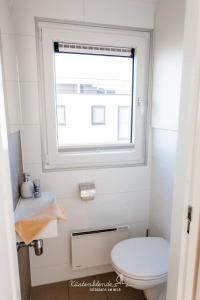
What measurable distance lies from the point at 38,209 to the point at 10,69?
885mm

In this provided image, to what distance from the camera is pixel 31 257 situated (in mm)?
1689

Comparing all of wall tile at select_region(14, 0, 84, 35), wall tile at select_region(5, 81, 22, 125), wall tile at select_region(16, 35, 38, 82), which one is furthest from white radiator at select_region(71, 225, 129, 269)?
wall tile at select_region(14, 0, 84, 35)

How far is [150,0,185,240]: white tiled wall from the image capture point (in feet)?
4.61

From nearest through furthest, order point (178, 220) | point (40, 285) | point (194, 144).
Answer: point (194, 144)
point (178, 220)
point (40, 285)

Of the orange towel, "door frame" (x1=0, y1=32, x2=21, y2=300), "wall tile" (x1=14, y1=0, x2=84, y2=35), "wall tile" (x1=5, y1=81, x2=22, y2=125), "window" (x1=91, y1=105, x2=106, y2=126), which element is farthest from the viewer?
"window" (x1=91, y1=105, x2=106, y2=126)

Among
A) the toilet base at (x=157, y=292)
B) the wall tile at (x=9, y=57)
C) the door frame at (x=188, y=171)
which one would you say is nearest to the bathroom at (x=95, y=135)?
the wall tile at (x=9, y=57)

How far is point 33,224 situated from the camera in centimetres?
114

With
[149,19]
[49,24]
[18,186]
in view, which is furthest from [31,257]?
[149,19]

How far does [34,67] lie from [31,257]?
1.48 m

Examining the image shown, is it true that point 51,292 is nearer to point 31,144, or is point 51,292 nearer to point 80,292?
point 80,292

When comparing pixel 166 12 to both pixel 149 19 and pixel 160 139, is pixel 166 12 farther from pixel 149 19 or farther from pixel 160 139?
pixel 160 139

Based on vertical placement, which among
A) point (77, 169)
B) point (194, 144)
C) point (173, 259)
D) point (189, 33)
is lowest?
point (173, 259)

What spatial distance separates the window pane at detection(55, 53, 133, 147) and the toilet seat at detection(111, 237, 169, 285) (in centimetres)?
82

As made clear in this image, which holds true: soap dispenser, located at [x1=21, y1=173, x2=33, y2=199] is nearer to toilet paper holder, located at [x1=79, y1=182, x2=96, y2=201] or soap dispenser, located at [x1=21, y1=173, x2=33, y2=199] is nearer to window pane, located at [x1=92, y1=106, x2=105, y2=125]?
toilet paper holder, located at [x1=79, y1=182, x2=96, y2=201]
